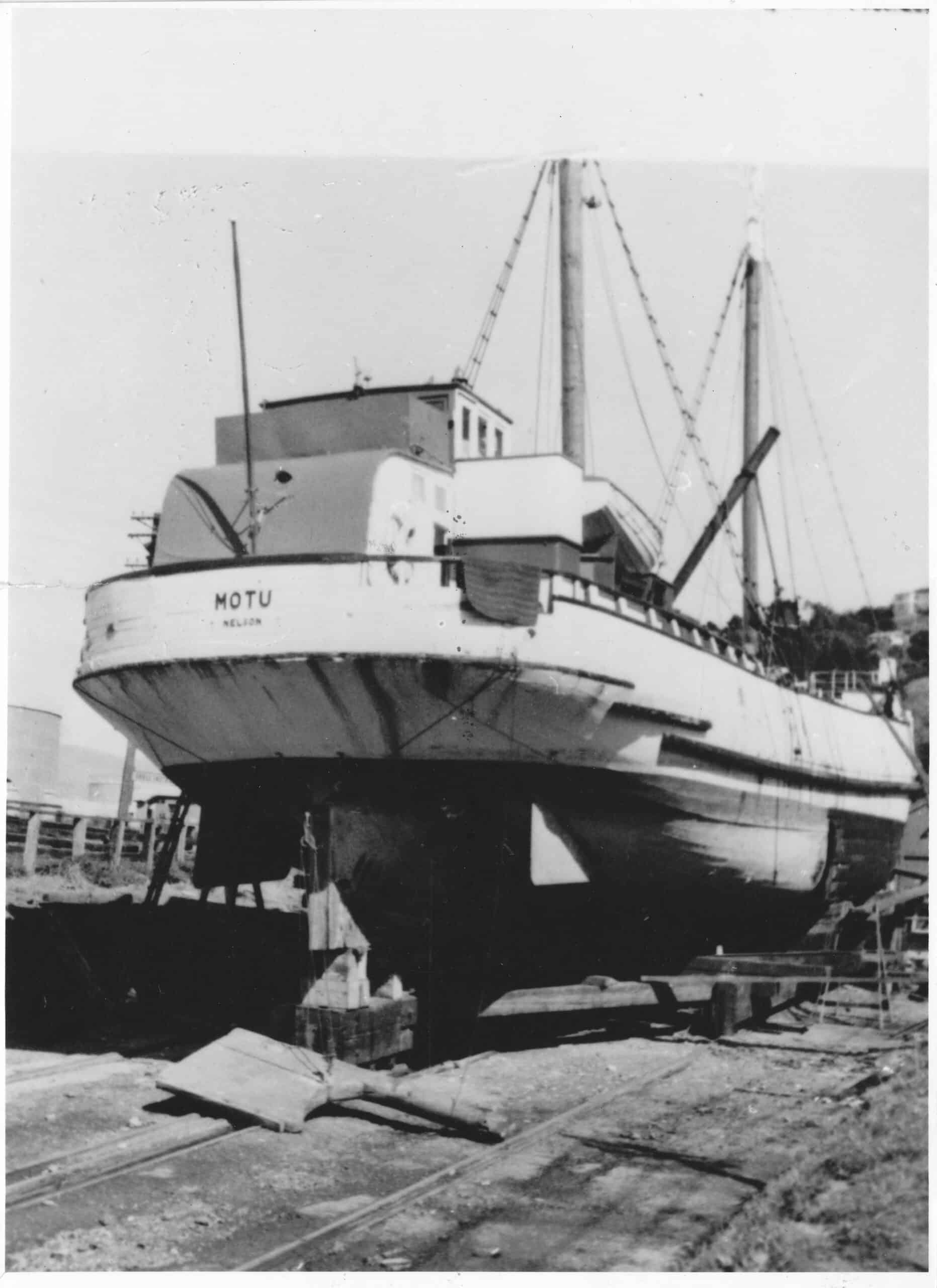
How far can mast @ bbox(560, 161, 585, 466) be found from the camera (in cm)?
1415

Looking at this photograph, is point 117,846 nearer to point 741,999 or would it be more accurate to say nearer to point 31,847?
Answer: point 31,847

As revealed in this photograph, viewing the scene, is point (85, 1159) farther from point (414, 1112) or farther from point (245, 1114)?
point (414, 1112)

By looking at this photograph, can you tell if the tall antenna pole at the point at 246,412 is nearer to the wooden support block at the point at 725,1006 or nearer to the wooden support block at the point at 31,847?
the wooden support block at the point at 725,1006

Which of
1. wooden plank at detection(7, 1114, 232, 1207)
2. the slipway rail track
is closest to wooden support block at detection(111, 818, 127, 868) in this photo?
the slipway rail track

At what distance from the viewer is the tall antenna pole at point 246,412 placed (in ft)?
31.1

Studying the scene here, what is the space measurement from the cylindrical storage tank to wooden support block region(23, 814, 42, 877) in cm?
391

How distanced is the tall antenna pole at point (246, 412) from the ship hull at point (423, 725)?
76cm

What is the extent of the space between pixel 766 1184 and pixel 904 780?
14.0 metres

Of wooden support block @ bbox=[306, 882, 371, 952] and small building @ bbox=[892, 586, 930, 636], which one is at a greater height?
small building @ bbox=[892, 586, 930, 636]

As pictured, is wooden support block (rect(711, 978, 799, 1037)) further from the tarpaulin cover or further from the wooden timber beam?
the wooden timber beam

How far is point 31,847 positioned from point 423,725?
1475cm

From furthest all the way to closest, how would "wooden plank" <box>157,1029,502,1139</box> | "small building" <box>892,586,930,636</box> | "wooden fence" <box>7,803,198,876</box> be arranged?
"small building" <box>892,586,930,636</box> → "wooden fence" <box>7,803,198,876</box> → "wooden plank" <box>157,1029,502,1139</box>

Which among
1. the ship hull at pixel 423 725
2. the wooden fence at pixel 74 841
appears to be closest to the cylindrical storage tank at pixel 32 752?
the wooden fence at pixel 74 841

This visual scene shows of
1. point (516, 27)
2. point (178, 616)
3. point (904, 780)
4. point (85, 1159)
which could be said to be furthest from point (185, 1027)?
point (904, 780)
